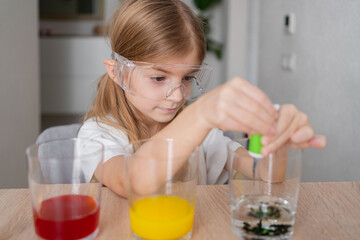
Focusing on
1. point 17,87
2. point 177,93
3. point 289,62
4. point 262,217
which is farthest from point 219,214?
point 17,87

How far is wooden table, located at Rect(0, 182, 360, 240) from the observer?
2.02 ft

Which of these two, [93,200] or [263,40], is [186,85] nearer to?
[93,200]

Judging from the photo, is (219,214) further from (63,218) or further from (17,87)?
(17,87)

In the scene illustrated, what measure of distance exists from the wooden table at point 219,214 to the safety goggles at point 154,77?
347 millimetres

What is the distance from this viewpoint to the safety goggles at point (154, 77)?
103 centimetres

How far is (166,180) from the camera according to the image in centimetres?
56

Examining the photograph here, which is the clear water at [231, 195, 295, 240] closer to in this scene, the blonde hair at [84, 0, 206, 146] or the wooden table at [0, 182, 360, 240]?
the wooden table at [0, 182, 360, 240]

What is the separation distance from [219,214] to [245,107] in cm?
23

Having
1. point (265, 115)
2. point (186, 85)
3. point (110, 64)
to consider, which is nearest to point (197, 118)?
point (265, 115)

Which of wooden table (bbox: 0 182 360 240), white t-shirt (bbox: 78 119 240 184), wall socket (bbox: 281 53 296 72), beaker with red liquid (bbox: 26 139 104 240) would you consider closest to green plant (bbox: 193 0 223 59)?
wall socket (bbox: 281 53 296 72)

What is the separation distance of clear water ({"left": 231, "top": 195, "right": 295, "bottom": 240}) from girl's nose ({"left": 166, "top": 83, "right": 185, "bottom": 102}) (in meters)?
0.50

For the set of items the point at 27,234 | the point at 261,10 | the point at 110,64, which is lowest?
the point at 27,234

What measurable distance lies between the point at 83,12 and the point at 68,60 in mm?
762

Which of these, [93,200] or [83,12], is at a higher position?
[83,12]
